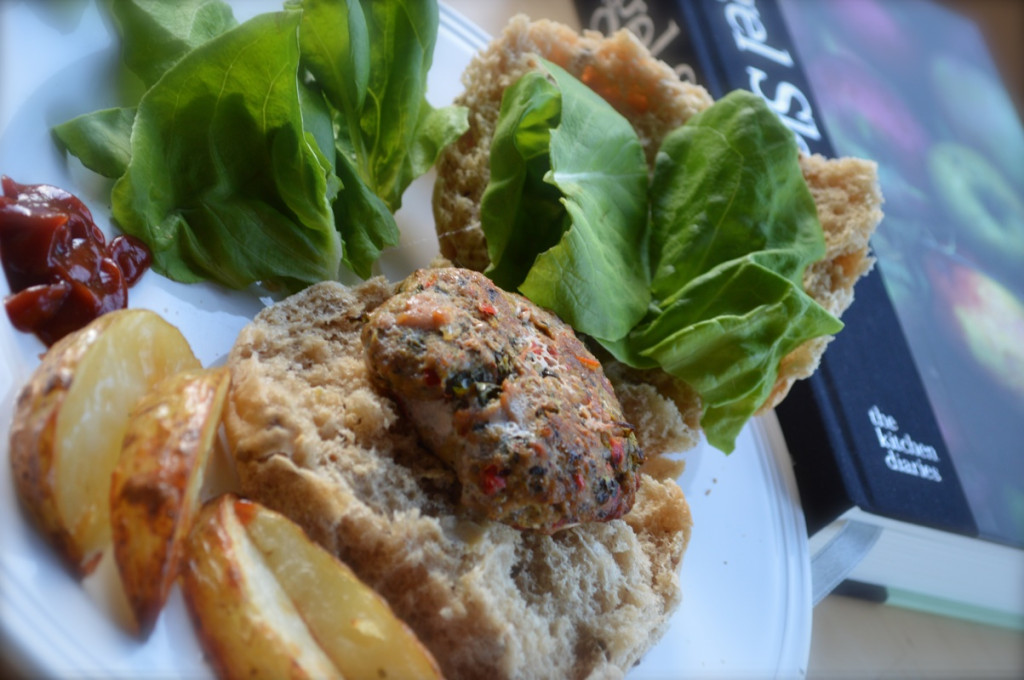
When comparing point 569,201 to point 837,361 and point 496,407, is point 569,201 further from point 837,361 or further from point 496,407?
point 837,361

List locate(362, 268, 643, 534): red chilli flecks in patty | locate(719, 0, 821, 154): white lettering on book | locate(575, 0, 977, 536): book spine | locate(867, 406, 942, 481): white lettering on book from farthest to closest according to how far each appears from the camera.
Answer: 1. locate(719, 0, 821, 154): white lettering on book
2. locate(867, 406, 942, 481): white lettering on book
3. locate(575, 0, 977, 536): book spine
4. locate(362, 268, 643, 534): red chilli flecks in patty

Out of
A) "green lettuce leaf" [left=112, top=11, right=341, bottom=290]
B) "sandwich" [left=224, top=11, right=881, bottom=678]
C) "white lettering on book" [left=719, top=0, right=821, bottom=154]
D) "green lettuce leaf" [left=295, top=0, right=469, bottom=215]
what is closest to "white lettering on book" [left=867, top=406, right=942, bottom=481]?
"white lettering on book" [left=719, top=0, right=821, bottom=154]

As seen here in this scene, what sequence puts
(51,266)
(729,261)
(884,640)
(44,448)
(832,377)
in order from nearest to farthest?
1. (44,448)
2. (51,266)
3. (729,261)
4. (832,377)
5. (884,640)

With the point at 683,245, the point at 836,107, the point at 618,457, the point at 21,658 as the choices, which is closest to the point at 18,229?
the point at 21,658

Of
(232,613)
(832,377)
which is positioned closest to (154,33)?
(232,613)

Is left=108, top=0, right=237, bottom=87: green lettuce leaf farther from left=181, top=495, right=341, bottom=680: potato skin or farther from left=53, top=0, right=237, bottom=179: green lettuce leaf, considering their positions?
left=181, top=495, right=341, bottom=680: potato skin

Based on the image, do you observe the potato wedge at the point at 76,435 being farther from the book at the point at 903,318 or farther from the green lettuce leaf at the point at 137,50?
the book at the point at 903,318

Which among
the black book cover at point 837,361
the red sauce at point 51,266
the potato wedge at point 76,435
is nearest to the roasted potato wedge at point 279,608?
the potato wedge at point 76,435
